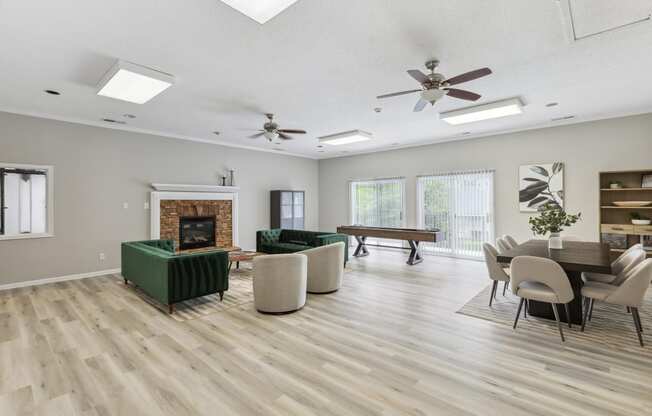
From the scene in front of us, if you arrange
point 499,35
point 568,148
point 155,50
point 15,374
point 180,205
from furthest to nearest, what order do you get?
point 180,205 → point 568,148 → point 155,50 → point 499,35 → point 15,374

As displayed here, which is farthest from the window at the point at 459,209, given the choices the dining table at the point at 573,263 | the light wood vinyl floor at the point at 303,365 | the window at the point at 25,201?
the window at the point at 25,201

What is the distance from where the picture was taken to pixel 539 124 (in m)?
5.89

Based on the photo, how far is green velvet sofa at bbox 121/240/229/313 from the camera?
367 cm

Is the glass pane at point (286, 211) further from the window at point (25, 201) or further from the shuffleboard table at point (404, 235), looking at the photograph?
the window at point (25, 201)

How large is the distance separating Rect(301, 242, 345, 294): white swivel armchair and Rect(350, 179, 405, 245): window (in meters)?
4.04

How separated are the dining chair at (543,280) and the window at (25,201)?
6.82 metres

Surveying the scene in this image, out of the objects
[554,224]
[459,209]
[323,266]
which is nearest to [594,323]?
[554,224]

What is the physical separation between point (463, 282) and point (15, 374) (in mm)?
5427

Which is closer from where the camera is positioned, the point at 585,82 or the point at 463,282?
the point at 585,82

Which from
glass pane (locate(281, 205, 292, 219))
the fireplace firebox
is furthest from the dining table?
the fireplace firebox

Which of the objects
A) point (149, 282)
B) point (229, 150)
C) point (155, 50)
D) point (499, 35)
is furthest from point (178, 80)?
point (229, 150)

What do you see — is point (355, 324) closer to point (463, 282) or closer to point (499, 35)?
point (463, 282)

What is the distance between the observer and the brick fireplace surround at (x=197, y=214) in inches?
253

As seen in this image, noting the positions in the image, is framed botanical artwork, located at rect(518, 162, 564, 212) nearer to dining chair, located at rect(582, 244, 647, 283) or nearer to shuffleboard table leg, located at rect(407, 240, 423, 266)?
shuffleboard table leg, located at rect(407, 240, 423, 266)
